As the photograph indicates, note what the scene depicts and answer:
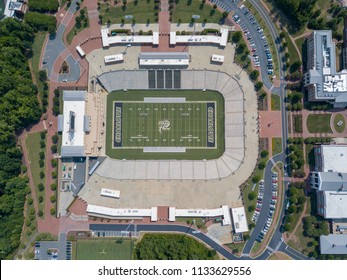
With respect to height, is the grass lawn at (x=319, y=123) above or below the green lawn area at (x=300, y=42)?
below

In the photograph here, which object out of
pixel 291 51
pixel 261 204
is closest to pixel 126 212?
pixel 261 204

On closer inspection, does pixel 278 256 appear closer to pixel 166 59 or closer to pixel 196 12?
pixel 166 59

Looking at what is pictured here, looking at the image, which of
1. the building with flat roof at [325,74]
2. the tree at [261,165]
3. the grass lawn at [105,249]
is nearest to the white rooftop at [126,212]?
the grass lawn at [105,249]

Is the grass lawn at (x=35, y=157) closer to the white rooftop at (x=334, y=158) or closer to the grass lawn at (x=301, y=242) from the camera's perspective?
the grass lawn at (x=301, y=242)

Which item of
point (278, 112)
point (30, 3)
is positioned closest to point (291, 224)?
point (278, 112)

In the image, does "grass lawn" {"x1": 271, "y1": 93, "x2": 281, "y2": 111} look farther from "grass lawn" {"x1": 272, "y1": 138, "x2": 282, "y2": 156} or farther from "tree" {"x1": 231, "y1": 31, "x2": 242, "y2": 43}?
"tree" {"x1": 231, "y1": 31, "x2": 242, "y2": 43}

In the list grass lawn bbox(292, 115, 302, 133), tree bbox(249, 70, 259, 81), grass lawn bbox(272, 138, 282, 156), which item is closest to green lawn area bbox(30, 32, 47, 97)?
tree bbox(249, 70, 259, 81)
